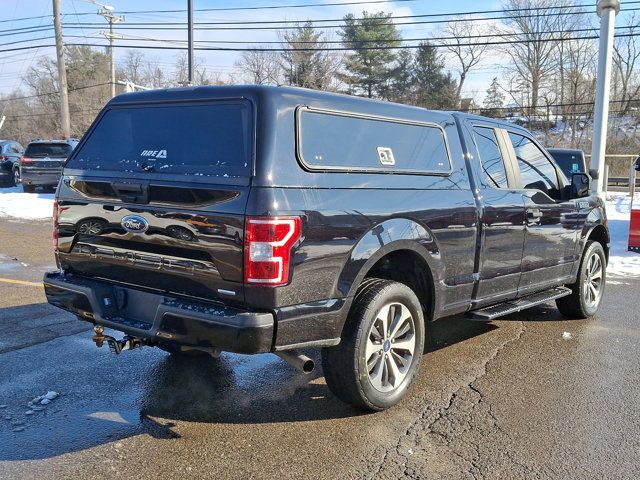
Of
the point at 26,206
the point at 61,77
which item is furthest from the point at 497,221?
the point at 61,77

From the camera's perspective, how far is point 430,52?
4784 centimetres

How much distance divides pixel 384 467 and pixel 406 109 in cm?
242

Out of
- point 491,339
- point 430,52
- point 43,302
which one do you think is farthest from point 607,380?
point 430,52

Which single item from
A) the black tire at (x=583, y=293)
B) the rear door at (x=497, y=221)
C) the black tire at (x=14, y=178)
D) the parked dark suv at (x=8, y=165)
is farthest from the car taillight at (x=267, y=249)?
the black tire at (x=14, y=178)

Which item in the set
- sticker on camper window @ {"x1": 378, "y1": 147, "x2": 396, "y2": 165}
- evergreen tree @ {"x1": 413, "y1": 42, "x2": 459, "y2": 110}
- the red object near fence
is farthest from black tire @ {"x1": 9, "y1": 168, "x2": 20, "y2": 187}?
evergreen tree @ {"x1": 413, "y1": 42, "x2": 459, "y2": 110}

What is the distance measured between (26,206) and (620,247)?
48.6ft

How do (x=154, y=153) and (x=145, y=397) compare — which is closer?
(x=154, y=153)

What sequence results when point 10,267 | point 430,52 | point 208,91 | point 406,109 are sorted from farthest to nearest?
point 430,52 → point 10,267 → point 406,109 → point 208,91

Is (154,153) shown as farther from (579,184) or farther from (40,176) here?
(40,176)

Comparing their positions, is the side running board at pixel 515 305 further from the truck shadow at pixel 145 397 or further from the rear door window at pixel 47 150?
the rear door window at pixel 47 150

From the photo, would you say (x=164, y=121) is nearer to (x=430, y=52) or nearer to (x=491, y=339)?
(x=491, y=339)

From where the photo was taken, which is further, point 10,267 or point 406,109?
point 10,267

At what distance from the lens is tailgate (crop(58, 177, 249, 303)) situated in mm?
3205

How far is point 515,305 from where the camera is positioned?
201 inches
